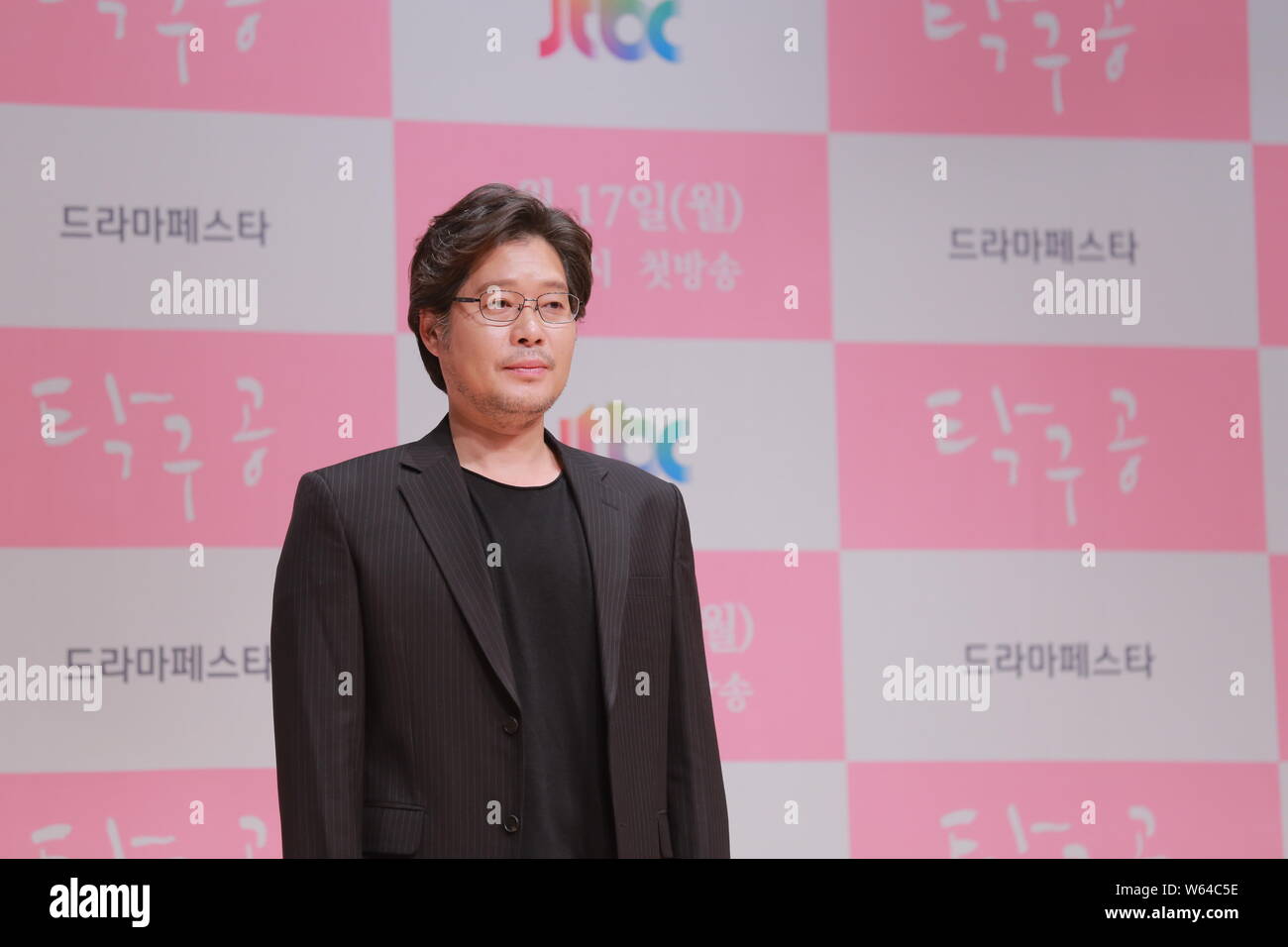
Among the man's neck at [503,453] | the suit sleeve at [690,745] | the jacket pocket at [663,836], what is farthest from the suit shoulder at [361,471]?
the jacket pocket at [663,836]

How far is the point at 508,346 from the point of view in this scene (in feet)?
7.66

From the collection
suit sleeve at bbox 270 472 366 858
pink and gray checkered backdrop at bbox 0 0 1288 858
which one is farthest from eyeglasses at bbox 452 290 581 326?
pink and gray checkered backdrop at bbox 0 0 1288 858

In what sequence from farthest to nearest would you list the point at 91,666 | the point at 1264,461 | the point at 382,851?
the point at 1264,461 → the point at 91,666 → the point at 382,851

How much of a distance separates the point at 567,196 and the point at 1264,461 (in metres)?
1.87

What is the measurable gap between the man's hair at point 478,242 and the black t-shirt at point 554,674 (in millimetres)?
337

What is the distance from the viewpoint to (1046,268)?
361 cm

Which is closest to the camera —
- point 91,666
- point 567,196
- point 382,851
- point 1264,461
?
point 382,851

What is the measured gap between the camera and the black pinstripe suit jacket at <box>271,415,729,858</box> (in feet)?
6.86

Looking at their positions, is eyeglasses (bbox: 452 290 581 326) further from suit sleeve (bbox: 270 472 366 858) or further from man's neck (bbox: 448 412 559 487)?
suit sleeve (bbox: 270 472 366 858)

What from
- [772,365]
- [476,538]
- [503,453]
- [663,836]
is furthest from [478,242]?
[772,365]

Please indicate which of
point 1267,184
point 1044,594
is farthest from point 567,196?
point 1267,184

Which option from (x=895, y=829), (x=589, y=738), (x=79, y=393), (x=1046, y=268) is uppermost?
(x=1046, y=268)

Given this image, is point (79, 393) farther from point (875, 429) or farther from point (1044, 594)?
point (1044, 594)

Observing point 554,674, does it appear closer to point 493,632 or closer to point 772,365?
point 493,632
